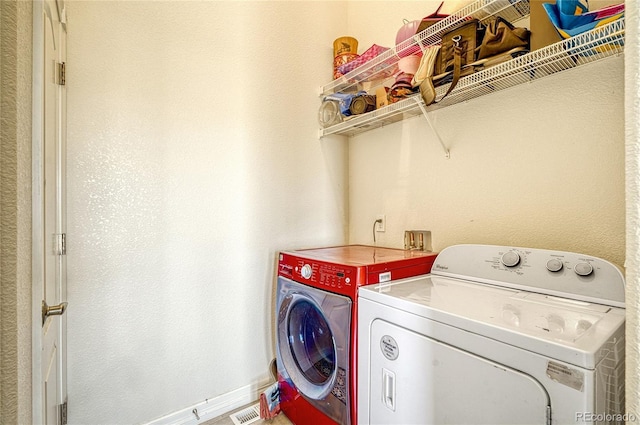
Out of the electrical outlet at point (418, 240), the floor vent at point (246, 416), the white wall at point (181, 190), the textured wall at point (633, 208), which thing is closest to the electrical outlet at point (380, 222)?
the electrical outlet at point (418, 240)

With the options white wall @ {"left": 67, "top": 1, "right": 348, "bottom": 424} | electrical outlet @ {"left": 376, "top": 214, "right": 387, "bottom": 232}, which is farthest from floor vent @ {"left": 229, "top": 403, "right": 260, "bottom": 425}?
electrical outlet @ {"left": 376, "top": 214, "right": 387, "bottom": 232}

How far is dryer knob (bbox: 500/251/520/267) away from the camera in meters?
1.23

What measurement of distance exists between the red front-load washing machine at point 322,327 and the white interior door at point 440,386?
162mm

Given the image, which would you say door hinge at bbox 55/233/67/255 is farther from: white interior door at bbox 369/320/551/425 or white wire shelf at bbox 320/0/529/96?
white wire shelf at bbox 320/0/529/96

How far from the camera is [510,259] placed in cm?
125

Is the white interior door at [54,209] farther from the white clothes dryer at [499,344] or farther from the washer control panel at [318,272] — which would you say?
the white clothes dryer at [499,344]

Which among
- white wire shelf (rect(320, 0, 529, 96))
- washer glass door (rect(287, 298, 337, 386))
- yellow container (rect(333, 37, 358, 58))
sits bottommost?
washer glass door (rect(287, 298, 337, 386))

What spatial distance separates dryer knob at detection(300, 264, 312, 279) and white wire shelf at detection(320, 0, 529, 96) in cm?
130

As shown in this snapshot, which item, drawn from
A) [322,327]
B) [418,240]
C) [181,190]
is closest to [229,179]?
[181,190]

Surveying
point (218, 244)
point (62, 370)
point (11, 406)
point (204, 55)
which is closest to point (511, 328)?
point (11, 406)

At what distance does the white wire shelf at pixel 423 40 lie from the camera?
4.35 feet

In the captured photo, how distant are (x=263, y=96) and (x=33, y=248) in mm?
1605

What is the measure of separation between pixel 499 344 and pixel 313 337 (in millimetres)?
1035

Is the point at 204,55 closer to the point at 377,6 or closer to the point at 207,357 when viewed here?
the point at 377,6
